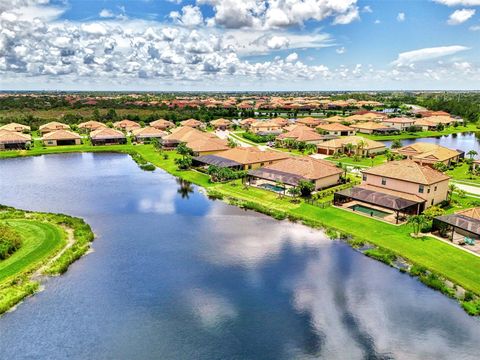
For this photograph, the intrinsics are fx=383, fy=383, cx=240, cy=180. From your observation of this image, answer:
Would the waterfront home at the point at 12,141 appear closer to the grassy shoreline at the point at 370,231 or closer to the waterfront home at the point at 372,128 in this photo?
the grassy shoreline at the point at 370,231

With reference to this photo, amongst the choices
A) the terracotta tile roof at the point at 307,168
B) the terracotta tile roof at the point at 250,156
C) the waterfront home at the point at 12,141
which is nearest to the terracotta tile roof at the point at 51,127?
the waterfront home at the point at 12,141

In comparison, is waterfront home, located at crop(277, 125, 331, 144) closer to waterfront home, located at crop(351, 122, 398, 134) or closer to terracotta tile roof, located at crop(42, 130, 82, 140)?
waterfront home, located at crop(351, 122, 398, 134)

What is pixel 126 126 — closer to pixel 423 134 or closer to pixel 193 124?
pixel 193 124

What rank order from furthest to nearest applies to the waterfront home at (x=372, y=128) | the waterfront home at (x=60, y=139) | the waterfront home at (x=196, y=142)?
the waterfront home at (x=372, y=128)
the waterfront home at (x=60, y=139)
the waterfront home at (x=196, y=142)

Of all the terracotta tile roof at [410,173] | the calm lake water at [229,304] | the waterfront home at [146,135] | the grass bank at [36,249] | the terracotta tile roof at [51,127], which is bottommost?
the calm lake water at [229,304]

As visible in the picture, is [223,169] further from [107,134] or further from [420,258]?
[107,134]

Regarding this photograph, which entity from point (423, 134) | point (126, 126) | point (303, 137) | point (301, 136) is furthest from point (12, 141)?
point (423, 134)
